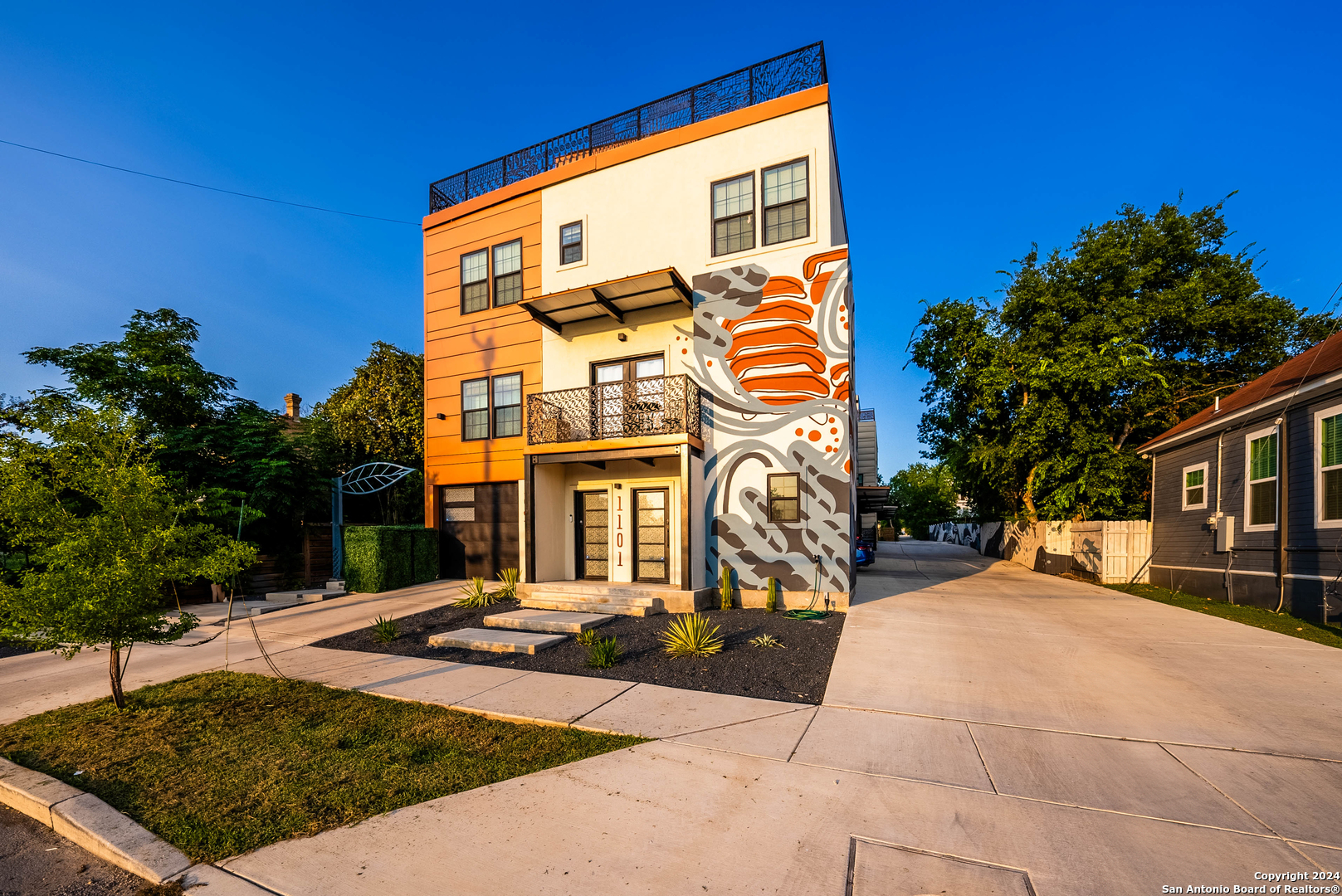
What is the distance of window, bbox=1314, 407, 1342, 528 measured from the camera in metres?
8.91

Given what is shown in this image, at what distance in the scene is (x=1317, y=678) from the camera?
20.1 feet

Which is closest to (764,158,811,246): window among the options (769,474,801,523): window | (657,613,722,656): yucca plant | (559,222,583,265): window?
(559,222,583,265): window

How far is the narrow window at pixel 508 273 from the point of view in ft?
46.2

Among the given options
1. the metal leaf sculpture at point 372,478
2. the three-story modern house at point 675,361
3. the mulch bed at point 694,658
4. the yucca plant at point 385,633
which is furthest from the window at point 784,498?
the metal leaf sculpture at point 372,478

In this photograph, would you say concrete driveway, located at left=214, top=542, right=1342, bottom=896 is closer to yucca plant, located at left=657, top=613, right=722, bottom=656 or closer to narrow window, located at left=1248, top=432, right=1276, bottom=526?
→ yucca plant, located at left=657, top=613, right=722, bottom=656

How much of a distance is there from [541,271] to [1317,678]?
49.6ft

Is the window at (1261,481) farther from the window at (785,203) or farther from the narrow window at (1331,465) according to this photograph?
the window at (785,203)

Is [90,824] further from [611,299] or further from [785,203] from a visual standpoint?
[785,203]

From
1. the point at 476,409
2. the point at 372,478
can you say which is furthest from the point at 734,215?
the point at 372,478

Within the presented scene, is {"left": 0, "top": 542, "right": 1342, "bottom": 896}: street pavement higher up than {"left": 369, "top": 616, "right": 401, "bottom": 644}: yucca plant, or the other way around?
{"left": 0, "top": 542, "right": 1342, "bottom": 896}: street pavement

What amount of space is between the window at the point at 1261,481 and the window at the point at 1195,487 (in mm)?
1801

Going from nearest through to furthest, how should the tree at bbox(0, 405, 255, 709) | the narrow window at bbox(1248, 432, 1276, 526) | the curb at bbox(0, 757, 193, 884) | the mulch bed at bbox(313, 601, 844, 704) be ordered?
the curb at bbox(0, 757, 193, 884), the tree at bbox(0, 405, 255, 709), the mulch bed at bbox(313, 601, 844, 704), the narrow window at bbox(1248, 432, 1276, 526)

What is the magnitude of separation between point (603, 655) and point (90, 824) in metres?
4.54

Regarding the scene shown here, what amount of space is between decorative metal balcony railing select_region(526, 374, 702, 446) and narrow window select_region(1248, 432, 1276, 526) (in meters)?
11.5
